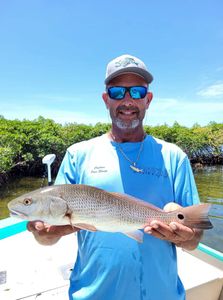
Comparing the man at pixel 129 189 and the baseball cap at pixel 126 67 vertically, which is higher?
the baseball cap at pixel 126 67

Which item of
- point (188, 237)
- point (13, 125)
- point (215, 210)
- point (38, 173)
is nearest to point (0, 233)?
point (188, 237)

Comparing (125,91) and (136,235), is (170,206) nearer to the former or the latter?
(136,235)

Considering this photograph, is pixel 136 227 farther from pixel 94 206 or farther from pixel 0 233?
pixel 0 233

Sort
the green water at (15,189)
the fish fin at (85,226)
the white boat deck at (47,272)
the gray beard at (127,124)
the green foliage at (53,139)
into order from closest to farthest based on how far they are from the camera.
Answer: the fish fin at (85,226), the gray beard at (127,124), the white boat deck at (47,272), the green water at (15,189), the green foliage at (53,139)

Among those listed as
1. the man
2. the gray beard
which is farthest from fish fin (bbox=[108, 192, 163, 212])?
the gray beard

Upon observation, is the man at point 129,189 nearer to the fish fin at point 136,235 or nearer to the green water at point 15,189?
the fish fin at point 136,235

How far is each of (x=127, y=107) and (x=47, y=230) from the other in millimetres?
1087

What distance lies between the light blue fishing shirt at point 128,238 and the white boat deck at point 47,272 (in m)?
1.54

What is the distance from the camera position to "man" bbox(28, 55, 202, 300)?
200cm

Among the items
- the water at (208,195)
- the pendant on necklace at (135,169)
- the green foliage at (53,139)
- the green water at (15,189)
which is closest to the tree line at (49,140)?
the green foliage at (53,139)

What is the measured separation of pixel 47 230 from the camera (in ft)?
6.64

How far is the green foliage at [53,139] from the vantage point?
21.7 meters

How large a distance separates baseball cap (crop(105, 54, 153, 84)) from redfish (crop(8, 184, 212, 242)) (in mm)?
976

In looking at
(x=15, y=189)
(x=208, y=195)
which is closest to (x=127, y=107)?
(x=208, y=195)
